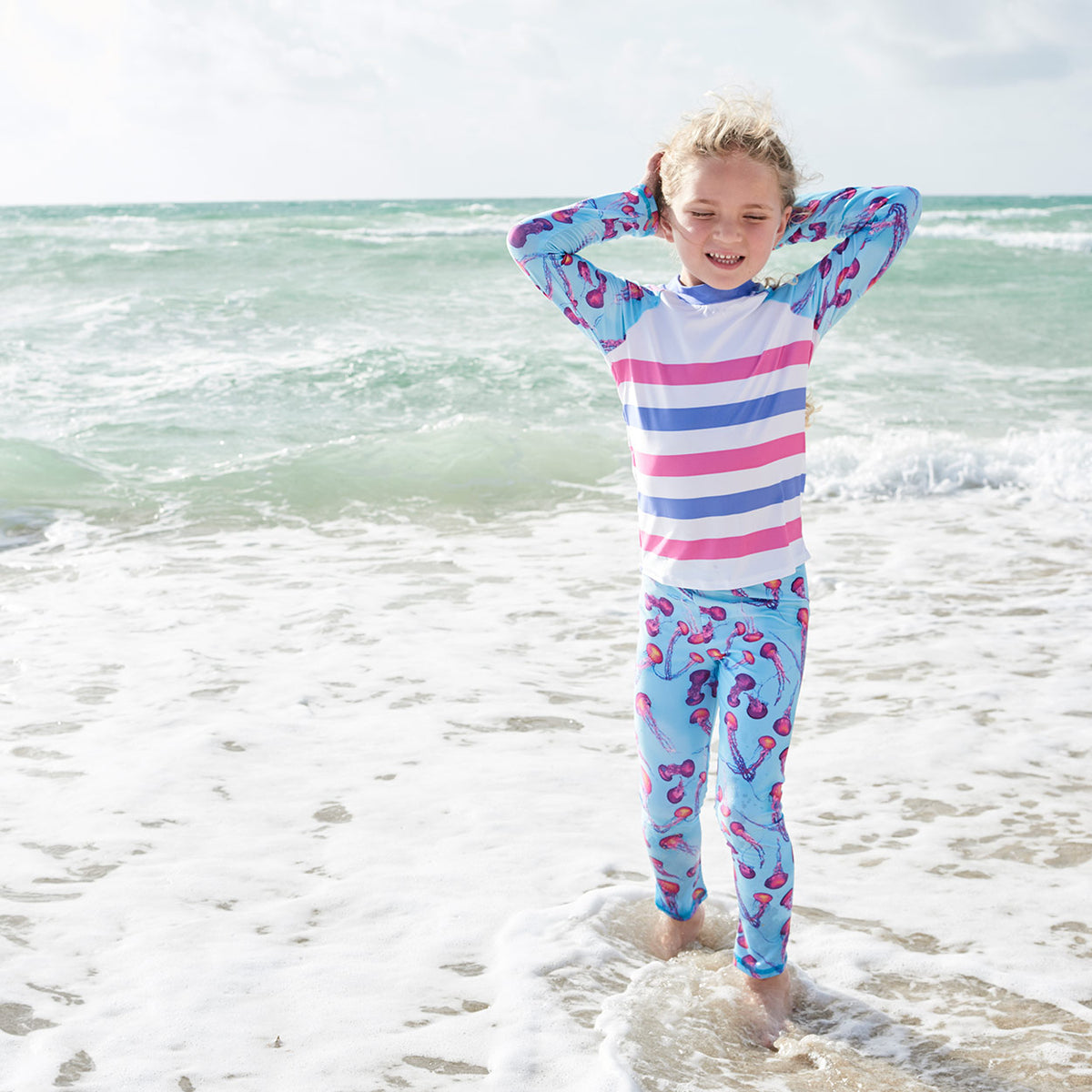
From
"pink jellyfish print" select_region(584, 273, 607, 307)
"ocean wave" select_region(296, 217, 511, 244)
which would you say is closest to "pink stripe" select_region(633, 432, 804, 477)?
"pink jellyfish print" select_region(584, 273, 607, 307)

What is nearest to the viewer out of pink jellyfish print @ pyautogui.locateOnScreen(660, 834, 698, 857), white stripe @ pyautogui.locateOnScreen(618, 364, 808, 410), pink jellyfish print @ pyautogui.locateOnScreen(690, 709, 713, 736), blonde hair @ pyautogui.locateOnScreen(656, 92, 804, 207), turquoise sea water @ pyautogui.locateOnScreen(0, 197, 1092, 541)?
blonde hair @ pyautogui.locateOnScreen(656, 92, 804, 207)

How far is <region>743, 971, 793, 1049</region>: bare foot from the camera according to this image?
236 centimetres

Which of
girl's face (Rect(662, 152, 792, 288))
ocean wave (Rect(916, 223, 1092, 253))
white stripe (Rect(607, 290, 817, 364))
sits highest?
ocean wave (Rect(916, 223, 1092, 253))

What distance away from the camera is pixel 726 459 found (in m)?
2.22

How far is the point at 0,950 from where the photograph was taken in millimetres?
2627

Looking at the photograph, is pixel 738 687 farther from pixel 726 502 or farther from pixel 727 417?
pixel 727 417

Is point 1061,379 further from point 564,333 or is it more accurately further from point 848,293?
point 848,293

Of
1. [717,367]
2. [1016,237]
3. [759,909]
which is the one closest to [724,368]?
[717,367]

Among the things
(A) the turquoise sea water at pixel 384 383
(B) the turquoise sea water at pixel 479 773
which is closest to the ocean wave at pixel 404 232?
(A) the turquoise sea water at pixel 384 383

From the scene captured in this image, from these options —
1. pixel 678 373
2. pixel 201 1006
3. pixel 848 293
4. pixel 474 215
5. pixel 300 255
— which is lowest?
pixel 201 1006

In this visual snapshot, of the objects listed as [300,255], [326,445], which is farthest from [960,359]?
[300,255]

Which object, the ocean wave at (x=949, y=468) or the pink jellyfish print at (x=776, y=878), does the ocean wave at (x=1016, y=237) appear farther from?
the pink jellyfish print at (x=776, y=878)

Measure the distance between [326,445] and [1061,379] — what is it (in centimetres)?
809

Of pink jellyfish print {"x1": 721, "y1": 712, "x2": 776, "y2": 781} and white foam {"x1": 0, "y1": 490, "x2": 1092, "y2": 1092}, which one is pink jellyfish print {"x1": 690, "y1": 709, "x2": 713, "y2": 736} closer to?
pink jellyfish print {"x1": 721, "y1": 712, "x2": 776, "y2": 781}
